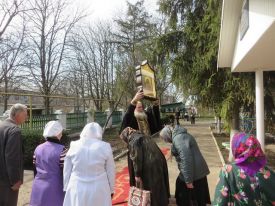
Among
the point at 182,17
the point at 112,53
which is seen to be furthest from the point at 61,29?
the point at 182,17

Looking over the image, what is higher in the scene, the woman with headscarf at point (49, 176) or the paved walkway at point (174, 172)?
the woman with headscarf at point (49, 176)

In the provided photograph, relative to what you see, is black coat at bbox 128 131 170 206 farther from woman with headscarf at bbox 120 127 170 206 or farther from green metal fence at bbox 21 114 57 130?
green metal fence at bbox 21 114 57 130

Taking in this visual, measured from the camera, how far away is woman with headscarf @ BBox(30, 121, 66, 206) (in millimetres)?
4992

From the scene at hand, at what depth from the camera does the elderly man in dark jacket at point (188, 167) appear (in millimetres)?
5867

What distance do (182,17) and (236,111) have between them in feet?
14.3

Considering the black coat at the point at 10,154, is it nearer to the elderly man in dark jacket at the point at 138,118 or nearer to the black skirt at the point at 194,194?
the elderly man in dark jacket at the point at 138,118

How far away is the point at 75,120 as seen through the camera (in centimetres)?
1834

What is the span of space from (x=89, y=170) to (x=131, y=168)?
1.87 meters

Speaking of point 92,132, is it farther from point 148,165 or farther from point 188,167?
point 188,167

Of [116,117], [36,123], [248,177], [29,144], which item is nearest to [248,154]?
[248,177]

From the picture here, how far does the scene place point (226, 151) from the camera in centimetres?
1655

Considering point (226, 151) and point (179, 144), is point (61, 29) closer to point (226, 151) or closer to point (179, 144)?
point (226, 151)

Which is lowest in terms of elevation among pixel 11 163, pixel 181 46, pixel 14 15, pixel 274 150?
pixel 274 150

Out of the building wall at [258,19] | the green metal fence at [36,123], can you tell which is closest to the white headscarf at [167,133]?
the building wall at [258,19]
